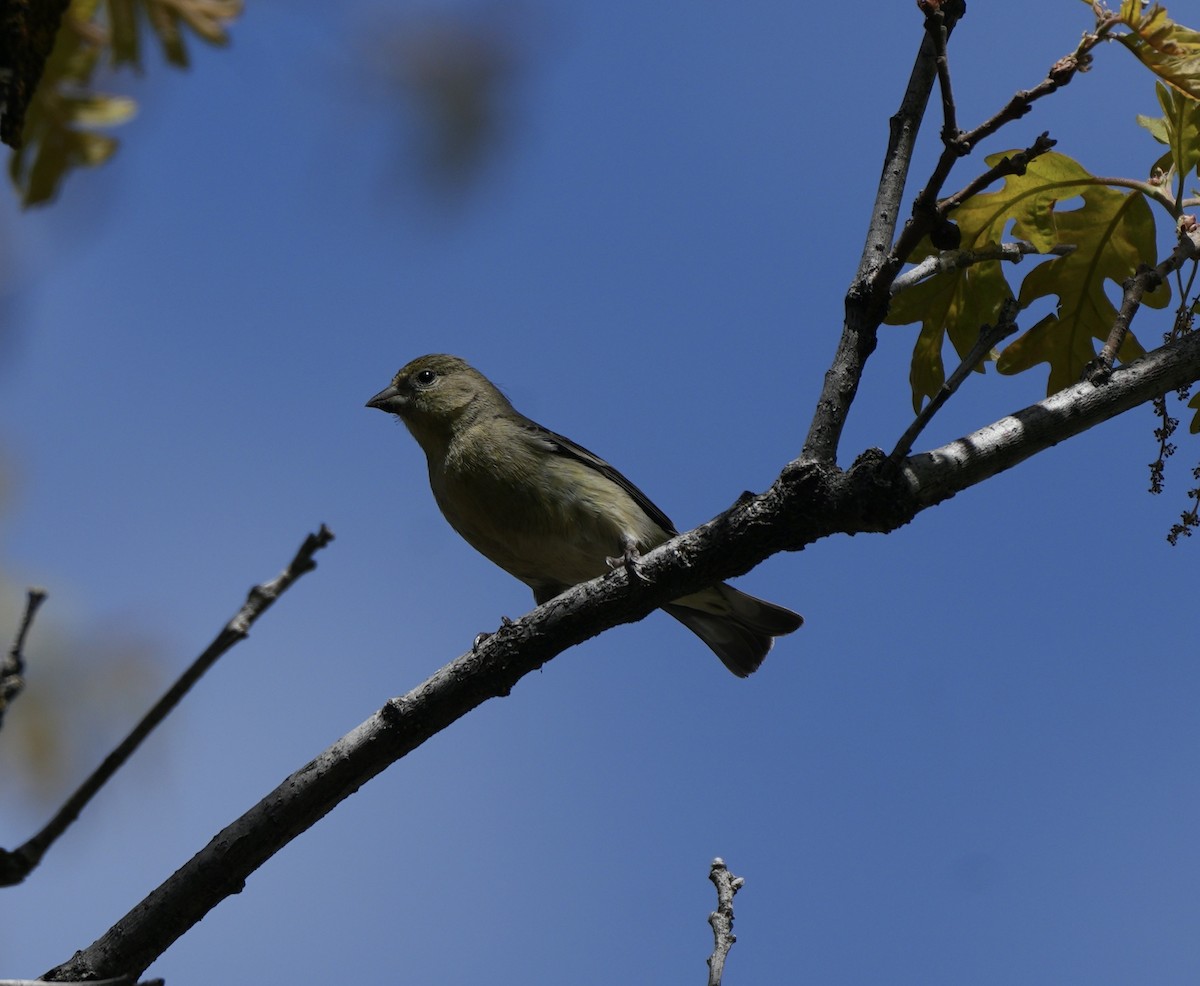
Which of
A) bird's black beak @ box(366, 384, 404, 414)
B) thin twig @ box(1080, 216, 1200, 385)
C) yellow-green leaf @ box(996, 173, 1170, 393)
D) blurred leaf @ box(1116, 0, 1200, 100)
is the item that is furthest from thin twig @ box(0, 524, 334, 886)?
bird's black beak @ box(366, 384, 404, 414)

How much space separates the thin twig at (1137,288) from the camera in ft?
11.6

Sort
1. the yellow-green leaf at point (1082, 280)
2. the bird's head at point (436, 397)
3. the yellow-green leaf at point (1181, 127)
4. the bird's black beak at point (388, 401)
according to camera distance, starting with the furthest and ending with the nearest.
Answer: the bird's black beak at point (388, 401), the bird's head at point (436, 397), the yellow-green leaf at point (1082, 280), the yellow-green leaf at point (1181, 127)

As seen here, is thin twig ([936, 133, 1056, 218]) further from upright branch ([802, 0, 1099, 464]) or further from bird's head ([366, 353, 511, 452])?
bird's head ([366, 353, 511, 452])

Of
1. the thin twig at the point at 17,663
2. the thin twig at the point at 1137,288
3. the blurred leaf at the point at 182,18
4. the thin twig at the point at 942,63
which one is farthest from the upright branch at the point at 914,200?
the thin twig at the point at 17,663

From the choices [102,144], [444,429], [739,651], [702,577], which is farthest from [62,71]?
[739,651]

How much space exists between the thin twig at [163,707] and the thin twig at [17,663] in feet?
0.50

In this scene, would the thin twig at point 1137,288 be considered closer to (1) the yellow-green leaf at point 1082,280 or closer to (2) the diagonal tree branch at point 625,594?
(2) the diagonal tree branch at point 625,594

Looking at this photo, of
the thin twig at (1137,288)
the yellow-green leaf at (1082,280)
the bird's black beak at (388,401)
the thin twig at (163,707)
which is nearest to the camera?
the thin twig at (163,707)

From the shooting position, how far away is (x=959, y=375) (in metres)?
3.29

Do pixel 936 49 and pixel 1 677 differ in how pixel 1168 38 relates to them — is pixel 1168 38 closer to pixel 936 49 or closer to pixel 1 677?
pixel 936 49

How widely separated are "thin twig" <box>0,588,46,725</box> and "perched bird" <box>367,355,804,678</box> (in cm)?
446

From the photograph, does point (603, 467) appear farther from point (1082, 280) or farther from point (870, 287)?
point (870, 287)

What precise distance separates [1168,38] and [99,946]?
149 inches

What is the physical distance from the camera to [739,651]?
743cm
